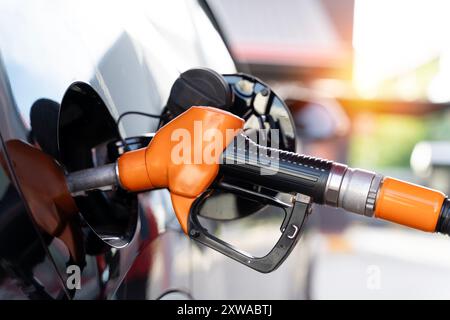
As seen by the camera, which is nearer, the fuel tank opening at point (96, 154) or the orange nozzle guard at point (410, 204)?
the orange nozzle guard at point (410, 204)

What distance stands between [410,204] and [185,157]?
0.92ft

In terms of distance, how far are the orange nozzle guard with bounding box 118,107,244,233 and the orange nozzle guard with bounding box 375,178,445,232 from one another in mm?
203

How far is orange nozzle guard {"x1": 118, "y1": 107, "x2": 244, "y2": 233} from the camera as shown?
0.74 metres

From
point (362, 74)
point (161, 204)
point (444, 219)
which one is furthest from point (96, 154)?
point (362, 74)

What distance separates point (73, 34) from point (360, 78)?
16.2 feet

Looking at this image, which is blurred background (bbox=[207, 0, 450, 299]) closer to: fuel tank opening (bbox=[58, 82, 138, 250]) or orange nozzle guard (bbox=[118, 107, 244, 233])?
fuel tank opening (bbox=[58, 82, 138, 250])

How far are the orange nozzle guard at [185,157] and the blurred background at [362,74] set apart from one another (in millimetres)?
1569

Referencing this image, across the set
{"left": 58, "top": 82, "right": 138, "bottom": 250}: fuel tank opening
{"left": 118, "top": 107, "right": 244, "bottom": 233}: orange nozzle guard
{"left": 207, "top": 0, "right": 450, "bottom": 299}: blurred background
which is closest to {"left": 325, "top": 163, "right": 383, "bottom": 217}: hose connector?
{"left": 118, "top": 107, "right": 244, "bottom": 233}: orange nozzle guard

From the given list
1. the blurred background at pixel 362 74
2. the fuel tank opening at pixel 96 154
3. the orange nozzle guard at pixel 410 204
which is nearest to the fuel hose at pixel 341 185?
the orange nozzle guard at pixel 410 204

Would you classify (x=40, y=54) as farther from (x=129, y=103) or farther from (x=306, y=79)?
(x=306, y=79)

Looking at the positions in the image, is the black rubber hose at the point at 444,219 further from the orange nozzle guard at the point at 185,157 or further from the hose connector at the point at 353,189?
the orange nozzle guard at the point at 185,157

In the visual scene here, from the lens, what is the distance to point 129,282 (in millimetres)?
895

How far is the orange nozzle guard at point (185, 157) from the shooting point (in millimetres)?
742

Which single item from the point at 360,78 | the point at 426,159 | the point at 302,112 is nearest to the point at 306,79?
the point at 360,78
